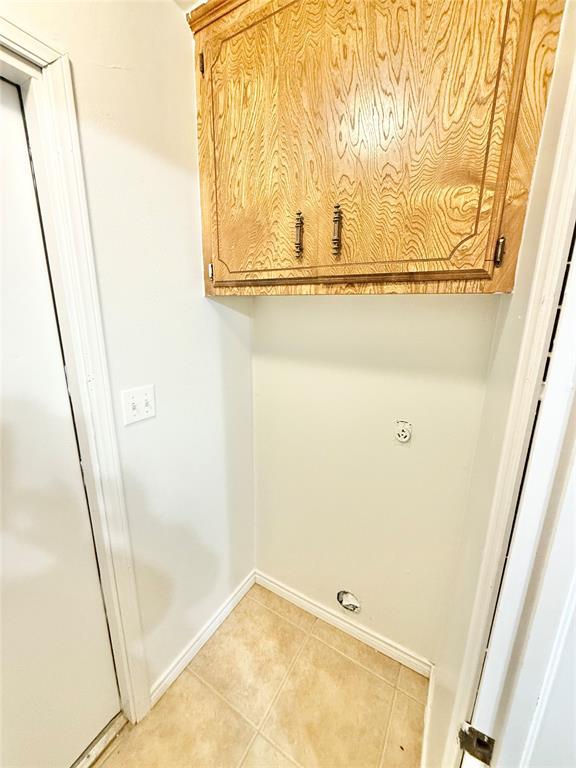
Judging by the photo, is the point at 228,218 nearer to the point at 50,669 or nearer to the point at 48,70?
the point at 48,70

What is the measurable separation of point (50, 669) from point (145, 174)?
151cm

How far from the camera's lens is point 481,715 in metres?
Answer: 0.46

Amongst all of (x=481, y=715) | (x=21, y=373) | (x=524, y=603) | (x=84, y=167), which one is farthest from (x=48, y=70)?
(x=481, y=715)

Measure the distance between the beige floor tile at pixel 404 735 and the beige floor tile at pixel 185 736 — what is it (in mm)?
502

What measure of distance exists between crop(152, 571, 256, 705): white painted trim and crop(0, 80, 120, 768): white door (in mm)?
271

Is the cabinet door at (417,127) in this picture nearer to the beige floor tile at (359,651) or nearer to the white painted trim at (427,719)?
the white painted trim at (427,719)

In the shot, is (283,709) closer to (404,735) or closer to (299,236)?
(404,735)

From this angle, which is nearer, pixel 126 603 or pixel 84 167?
pixel 84 167

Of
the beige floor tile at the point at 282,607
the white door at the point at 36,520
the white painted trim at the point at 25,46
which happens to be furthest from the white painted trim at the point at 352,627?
the white painted trim at the point at 25,46

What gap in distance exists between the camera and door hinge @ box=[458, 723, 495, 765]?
0.45 metres

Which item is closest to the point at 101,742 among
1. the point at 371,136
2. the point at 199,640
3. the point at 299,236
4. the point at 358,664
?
the point at 199,640

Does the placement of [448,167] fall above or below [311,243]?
above

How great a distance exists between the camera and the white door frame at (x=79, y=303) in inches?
27.0

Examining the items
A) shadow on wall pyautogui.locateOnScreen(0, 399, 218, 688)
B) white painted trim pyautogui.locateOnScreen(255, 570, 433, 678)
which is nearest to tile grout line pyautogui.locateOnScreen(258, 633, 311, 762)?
white painted trim pyautogui.locateOnScreen(255, 570, 433, 678)
